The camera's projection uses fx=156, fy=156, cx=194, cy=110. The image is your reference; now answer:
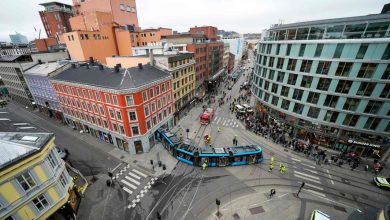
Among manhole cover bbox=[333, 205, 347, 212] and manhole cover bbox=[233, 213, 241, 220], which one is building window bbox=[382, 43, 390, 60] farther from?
manhole cover bbox=[233, 213, 241, 220]

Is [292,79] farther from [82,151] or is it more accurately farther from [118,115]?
[82,151]

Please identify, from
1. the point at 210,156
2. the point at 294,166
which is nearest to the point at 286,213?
the point at 294,166

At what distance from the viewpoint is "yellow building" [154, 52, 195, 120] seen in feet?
128

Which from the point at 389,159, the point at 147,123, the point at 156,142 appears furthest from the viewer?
the point at 156,142

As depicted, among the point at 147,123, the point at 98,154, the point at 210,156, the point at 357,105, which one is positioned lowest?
the point at 98,154

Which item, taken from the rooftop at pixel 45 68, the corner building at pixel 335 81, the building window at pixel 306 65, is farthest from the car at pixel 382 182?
the rooftop at pixel 45 68

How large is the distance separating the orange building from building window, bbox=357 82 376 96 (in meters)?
71.8

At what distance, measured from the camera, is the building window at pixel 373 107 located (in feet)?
90.2

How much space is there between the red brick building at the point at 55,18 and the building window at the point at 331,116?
119 metres

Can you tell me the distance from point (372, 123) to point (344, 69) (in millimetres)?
11506

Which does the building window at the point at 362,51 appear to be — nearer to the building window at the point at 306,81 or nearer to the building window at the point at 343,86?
the building window at the point at 343,86

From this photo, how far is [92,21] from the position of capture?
51750mm

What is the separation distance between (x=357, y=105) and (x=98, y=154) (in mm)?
51805

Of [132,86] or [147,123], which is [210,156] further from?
[132,86]
